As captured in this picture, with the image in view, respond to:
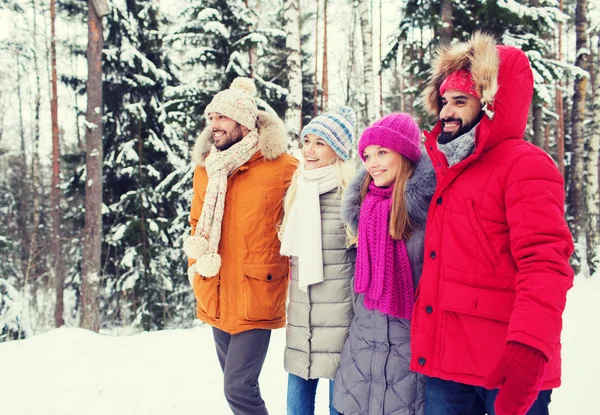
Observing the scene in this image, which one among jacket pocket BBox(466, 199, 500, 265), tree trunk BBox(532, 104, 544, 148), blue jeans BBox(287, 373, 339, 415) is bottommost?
blue jeans BBox(287, 373, 339, 415)

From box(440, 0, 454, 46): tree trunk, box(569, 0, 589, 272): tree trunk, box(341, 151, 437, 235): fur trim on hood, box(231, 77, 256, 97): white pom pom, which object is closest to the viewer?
box(341, 151, 437, 235): fur trim on hood

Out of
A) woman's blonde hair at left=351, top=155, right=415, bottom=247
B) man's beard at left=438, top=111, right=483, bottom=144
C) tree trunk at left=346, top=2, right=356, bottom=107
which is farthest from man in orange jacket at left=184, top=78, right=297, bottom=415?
tree trunk at left=346, top=2, right=356, bottom=107

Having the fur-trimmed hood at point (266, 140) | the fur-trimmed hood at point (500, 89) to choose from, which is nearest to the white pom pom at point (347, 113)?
the fur-trimmed hood at point (266, 140)

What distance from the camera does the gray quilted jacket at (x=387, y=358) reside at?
214cm

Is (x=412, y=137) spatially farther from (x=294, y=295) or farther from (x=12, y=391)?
(x=12, y=391)

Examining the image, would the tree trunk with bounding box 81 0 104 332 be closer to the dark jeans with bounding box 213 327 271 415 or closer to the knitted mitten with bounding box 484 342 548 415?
the dark jeans with bounding box 213 327 271 415

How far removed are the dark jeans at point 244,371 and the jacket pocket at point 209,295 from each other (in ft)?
0.68

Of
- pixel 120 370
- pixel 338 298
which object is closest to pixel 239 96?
pixel 338 298

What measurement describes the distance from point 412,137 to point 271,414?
104 inches

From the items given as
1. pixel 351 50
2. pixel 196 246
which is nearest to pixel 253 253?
pixel 196 246

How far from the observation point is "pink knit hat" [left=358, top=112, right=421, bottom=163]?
229cm

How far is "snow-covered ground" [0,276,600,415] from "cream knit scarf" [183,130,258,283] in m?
1.68

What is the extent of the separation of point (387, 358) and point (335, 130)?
1.36 metres

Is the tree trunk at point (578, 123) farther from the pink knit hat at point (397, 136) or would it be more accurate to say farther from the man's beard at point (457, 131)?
the man's beard at point (457, 131)
